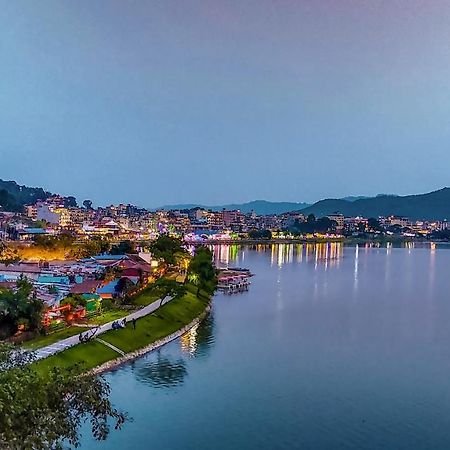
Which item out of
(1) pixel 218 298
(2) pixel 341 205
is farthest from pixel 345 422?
(2) pixel 341 205

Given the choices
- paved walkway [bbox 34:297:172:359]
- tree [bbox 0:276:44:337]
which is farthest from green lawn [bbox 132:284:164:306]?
tree [bbox 0:276:44:337]

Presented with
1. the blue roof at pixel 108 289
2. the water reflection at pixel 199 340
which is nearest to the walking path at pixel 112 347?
the water reflection at pixel 199 340

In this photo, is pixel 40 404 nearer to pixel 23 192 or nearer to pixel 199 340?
pixel 199 340

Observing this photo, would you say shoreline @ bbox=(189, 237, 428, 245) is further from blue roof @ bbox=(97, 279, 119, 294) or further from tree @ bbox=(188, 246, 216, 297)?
blue roof @ bbox=(97, 279, 119, 294)

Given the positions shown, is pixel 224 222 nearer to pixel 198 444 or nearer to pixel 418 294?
pixel 418 294

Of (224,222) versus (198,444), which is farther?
(224,222)

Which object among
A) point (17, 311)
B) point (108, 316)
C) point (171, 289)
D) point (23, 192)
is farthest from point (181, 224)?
point (17, 311)
